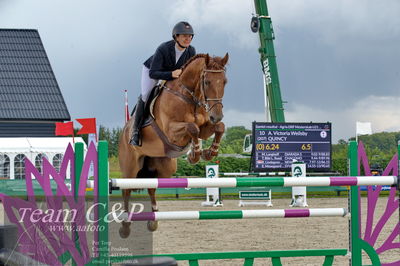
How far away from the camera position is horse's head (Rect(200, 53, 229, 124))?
4.20 meters

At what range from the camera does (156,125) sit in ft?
16.0

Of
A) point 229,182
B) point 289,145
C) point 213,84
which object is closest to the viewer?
point 229,182

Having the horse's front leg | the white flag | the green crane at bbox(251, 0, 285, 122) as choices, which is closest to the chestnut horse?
the horse's front leg

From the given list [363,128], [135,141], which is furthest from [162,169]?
[363,128]

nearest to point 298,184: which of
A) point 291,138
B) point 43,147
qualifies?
point 291,138

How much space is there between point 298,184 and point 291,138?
11.5 m

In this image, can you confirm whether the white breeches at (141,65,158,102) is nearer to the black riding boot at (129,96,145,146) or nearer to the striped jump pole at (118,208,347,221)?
the black riding boot at (129,96,145,146)

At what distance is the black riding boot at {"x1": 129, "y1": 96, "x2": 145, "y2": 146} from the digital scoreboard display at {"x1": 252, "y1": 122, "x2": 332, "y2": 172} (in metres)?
9.69

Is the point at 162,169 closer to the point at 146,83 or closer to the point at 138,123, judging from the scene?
the point at 138,123

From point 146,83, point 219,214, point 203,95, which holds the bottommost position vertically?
point 219,214

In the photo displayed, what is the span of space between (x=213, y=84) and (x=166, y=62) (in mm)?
681

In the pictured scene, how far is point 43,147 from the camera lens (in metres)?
17.9

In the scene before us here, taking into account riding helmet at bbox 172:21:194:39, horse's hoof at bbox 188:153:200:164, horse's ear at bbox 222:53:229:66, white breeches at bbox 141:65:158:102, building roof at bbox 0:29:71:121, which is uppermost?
building roof at bbox 0:29:71:121

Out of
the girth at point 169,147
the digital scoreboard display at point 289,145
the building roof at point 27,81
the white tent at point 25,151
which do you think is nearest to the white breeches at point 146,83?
the girth at point 169,147
